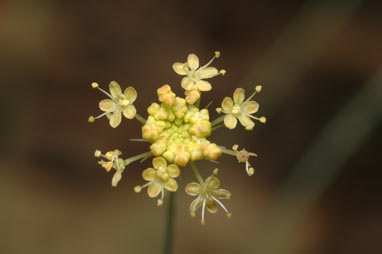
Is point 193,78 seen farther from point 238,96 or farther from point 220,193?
point 220,193

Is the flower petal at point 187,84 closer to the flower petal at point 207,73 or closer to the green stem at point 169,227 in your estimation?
the flower petal at point 207,73

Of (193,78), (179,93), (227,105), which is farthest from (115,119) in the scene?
(179,93)

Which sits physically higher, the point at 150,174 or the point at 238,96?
the point at 238,96

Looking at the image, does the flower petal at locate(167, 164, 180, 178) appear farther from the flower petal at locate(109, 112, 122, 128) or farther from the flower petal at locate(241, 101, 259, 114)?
the flower petal at locate(241, 101, 259, 114)

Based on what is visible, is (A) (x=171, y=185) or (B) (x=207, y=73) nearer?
(A) (x=171, y=185)

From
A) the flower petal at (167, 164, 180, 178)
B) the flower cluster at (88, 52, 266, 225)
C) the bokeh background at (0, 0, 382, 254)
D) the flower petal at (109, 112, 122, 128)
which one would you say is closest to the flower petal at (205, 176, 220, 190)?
the flower cluster at (88, 52, 266, 225)
